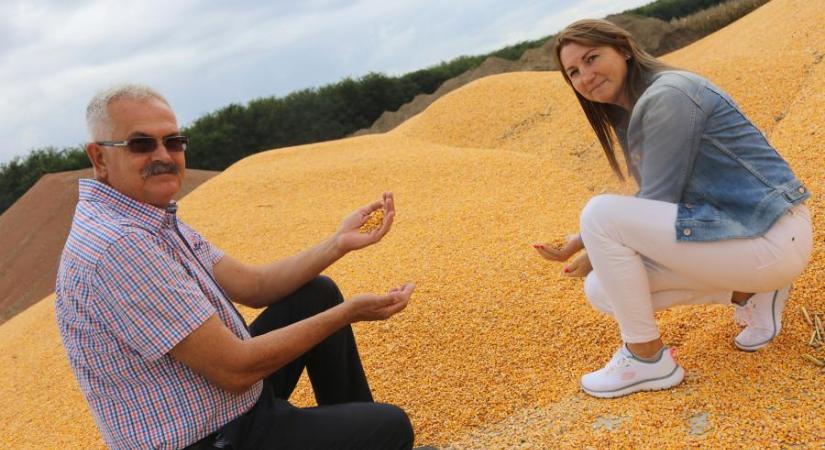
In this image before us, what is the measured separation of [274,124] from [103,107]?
1344 cm

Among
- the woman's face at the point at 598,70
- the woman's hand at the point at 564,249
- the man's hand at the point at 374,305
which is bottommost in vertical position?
the woman's hand at the point at 564,249

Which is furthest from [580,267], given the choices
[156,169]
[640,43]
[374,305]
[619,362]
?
[640,43]

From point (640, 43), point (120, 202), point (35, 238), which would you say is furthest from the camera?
point (640, 43)

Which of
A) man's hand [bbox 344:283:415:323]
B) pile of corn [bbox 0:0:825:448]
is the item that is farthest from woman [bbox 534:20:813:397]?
man's hand [bbox 344:283:415:323]

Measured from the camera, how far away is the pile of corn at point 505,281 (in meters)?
2.68

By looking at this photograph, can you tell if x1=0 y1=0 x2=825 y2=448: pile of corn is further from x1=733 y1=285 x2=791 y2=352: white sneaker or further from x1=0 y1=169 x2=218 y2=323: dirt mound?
x1=0 y1=169 x2=218 y2=323: dirt mound

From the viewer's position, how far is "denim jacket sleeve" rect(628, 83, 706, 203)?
252 cm

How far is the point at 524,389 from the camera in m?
3.28

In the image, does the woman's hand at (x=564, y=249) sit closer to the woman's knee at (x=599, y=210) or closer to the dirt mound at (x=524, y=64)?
the woman's knee at (x=599, y=210)

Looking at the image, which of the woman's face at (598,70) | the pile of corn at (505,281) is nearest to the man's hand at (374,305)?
the pile of corn at (505,281)

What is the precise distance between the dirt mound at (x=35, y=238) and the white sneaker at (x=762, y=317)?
10.5 m

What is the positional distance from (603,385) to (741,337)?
0.57 m

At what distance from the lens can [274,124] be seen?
1548cm

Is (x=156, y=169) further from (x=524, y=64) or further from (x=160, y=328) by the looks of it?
(x=524, y=64)
